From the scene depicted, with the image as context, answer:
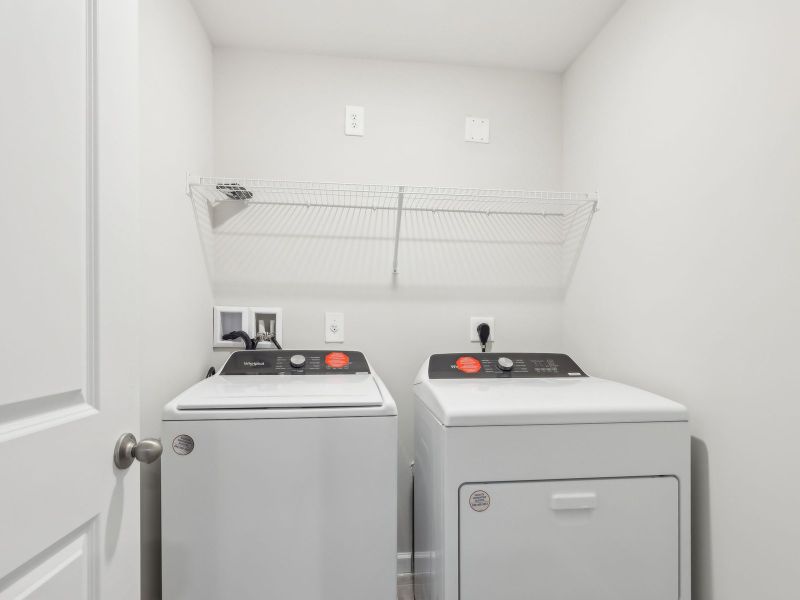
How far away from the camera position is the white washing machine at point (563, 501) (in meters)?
1.16

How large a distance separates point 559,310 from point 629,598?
117 cm

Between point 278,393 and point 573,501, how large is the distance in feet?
2.84

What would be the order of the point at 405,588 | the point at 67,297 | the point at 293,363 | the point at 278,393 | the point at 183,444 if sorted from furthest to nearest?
1. the point at 405,588
2. the point at 293,363
3. the point at 278,393
4. the point at 183,444
5. the point at 67,297

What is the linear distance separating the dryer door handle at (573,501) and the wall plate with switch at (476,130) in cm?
150

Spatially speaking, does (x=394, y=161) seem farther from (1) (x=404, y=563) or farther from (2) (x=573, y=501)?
(1) (x=404, y=563)

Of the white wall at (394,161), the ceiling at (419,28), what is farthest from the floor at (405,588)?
the ceiling at (419,28)

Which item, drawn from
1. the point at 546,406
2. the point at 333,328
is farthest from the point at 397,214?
the point at 546,406

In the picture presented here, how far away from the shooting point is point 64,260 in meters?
0.66

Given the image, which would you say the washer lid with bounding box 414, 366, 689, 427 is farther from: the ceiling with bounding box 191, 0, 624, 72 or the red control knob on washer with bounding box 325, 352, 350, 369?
the ceiling with bounding box 191, 0, 624, 72

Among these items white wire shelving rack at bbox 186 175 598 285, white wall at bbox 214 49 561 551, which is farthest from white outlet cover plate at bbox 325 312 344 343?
white wire shelving rack at bbox 186 175 598 285

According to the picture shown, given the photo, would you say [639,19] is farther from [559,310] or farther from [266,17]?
[266,17]

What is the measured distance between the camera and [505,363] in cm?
170

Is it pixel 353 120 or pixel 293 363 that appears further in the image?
pixel 353 120

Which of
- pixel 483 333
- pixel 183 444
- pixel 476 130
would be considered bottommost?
pixel 183 444
